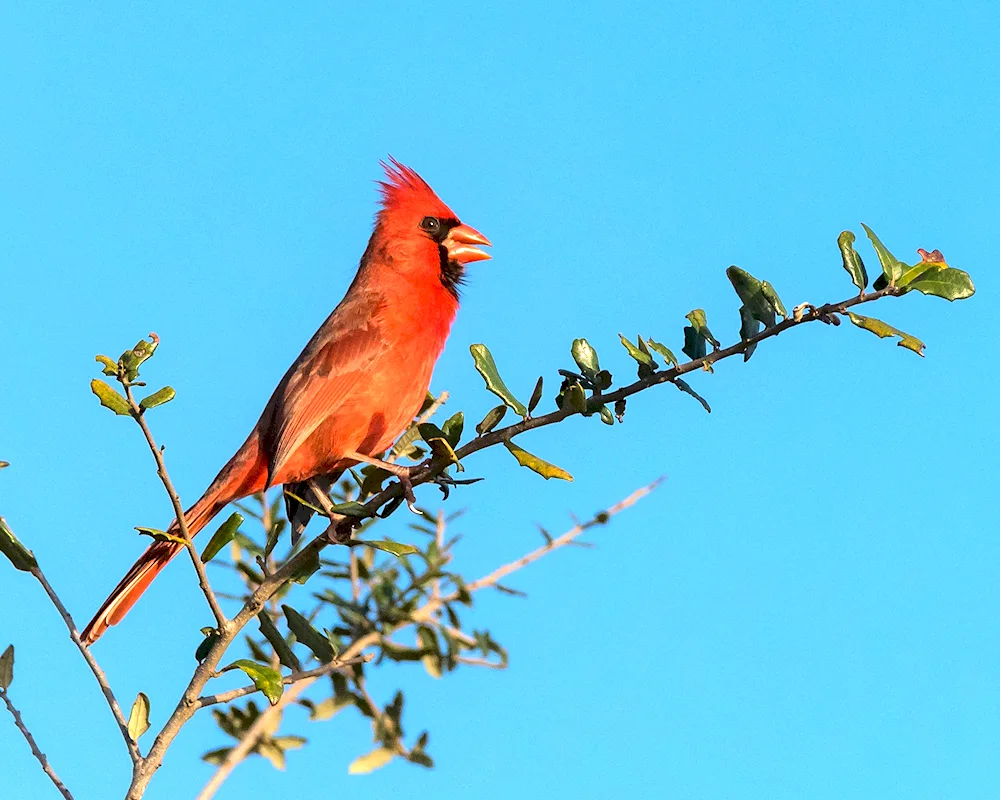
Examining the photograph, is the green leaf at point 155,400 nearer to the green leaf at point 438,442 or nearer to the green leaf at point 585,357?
the green leaf at point 438,442

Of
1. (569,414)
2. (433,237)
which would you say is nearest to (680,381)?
(569,414)

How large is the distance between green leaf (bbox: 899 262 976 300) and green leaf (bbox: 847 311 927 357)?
0.07 m

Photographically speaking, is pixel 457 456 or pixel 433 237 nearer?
pixel 457 456

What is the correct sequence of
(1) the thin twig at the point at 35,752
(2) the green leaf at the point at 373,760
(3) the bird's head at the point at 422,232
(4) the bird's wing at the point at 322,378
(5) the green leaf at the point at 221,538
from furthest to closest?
(3) the bird's head at the point at 422,232, (4) the bird's wing at the point at 322,378, (2) the green leaf at the point at 373,760, (5) the green leaf at the point at 221,538, (1) the thin twig at the point at 35,752

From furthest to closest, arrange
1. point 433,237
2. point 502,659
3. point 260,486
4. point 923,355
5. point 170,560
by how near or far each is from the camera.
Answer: point 433,237
point 260,486
point 170,560
point 502,659
point 923,355

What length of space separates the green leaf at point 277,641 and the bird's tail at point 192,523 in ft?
2.55

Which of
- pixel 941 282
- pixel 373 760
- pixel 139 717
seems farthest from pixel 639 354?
pixel 373 760

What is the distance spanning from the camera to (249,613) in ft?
6.68

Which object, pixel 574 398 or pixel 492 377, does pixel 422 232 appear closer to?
pixel 492 377

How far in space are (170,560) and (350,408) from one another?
89cm

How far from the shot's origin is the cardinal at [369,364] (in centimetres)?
368

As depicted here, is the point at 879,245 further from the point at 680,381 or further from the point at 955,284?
the point at 680,381

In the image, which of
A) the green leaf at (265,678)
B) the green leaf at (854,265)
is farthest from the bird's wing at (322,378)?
the green leaf at (854,265)

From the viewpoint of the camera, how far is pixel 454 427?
6.86 feet
